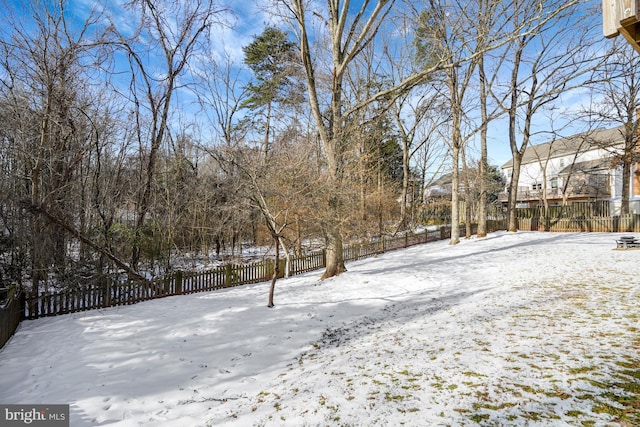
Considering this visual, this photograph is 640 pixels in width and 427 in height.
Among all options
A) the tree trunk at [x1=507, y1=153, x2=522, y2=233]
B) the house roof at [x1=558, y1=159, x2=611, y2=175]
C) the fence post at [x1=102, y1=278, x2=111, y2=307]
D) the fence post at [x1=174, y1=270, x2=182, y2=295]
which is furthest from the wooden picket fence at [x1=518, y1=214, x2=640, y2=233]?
the fence post at [x1=102, y1=278, x2=111, y2=307]

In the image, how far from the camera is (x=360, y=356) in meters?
4.34

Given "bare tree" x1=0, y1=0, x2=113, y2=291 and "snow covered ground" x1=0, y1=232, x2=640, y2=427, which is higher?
"bare tree" x1=0, y1=0, x2=113, y2=291

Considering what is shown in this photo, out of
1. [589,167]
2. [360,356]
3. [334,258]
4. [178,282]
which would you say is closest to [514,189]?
[334,258]

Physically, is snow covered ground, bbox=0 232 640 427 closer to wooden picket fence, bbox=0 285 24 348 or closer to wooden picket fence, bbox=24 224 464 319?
wooden picket fence, bbox=0 285 24 348

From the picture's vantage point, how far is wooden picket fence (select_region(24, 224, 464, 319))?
7.43 meters

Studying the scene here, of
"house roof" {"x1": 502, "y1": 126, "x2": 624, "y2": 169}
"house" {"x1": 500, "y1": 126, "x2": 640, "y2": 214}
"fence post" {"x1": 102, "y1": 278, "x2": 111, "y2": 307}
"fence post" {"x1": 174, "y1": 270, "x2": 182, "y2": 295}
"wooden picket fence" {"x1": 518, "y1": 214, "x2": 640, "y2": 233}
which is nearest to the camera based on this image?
"fence post" {"x1": 102, "y1": 278, "x2": 111, "y2": 307}

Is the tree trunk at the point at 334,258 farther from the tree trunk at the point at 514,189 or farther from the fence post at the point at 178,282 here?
the tree trunk at the point at 514,189

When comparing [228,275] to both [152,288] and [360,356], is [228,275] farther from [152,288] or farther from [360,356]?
[360,356]

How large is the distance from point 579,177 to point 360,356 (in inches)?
1436

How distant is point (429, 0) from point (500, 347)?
42.7 feet

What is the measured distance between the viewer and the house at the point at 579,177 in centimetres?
2606

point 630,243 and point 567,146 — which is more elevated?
point 567,146

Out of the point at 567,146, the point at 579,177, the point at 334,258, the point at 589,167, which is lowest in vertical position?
the point at 334,258

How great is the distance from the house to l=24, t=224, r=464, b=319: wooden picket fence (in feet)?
82.6
